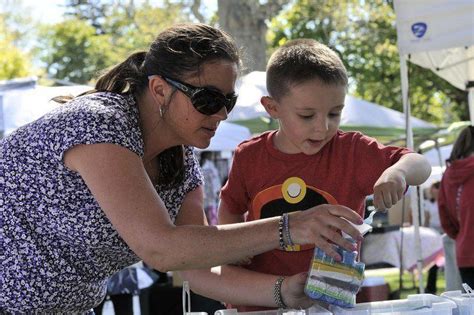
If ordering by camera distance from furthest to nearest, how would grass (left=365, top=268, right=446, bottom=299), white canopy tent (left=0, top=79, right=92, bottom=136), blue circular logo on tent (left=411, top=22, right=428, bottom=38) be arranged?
grass (left=365, top=268, right=446, bottom=299) < white canopy tent (left=0, top=79, right=92, bottom=136) < blue circular logo on tent (left=411, top=22, right=428, bottom=38)

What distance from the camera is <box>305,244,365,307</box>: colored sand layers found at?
1889 mm

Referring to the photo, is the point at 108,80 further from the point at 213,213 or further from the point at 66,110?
the point at 213,213

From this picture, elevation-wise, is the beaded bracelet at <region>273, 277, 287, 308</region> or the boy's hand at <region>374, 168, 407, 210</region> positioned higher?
the boy's hand at <region>374, 168, 407, 210</region>

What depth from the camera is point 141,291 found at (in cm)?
643

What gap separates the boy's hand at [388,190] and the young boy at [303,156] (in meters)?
0.19

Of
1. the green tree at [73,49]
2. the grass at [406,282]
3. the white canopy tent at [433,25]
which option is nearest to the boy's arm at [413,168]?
the white canopy tent at [433,25]

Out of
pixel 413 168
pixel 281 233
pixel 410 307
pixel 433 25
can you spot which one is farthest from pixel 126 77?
pixel 433 25

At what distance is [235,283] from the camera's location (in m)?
2.19

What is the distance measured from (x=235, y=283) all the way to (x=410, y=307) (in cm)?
46

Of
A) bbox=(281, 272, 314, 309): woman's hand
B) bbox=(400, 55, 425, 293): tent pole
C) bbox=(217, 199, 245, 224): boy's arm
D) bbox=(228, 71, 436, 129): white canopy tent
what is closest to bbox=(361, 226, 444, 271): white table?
bbox=(228, 71, 436, 129): white canopy tent

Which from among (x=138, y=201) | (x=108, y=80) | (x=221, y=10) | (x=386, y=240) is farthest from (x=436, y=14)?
(x=221, y=10)

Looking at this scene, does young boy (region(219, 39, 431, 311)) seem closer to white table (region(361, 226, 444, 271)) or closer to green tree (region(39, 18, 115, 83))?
white table (region(361, 226, 444, 271))

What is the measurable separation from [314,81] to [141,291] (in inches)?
175

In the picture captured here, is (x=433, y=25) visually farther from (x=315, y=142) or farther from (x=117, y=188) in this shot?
(x=117, y=188)
